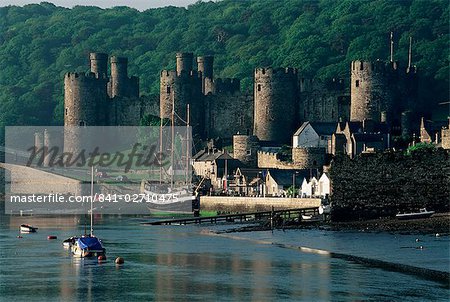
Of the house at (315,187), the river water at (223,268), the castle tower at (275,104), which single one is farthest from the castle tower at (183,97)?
the river water at (223,268)

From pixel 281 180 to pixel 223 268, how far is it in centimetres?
2264

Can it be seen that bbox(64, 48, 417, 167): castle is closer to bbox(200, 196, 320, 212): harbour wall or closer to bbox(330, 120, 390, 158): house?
bbox(330, 120, 390, 158): house

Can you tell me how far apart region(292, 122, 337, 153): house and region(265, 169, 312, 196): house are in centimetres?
458

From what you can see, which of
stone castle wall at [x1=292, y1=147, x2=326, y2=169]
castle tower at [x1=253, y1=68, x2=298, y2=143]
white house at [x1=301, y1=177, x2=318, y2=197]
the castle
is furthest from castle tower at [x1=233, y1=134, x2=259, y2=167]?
white house at [x1=301, y1=177, x2=318, y2=197]

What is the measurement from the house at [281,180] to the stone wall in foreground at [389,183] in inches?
422

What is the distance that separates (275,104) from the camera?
2808 inches

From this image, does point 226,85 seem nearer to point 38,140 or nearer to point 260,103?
point 260,103

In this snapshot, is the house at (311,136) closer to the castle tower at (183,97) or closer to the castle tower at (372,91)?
Result: the castle tower at (372,91)

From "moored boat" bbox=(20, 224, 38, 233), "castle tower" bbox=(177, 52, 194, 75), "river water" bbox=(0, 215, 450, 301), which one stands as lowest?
"river water" bbox=(0, 215, 450, 301)

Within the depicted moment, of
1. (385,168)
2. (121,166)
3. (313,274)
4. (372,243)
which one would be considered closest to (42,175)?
(121,166)

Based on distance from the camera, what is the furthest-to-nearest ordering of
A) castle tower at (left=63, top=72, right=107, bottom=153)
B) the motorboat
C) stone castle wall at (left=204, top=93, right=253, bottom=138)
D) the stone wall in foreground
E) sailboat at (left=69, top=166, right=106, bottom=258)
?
castle tower at (left=63, top=72, right=107, bottom=153) → stone castle wall at (left=204, top=93, right=253, bottom=138) → the stone wall in foreground → the motorboat → sailboat at (left=69, top=166, right=106, bottom=258)

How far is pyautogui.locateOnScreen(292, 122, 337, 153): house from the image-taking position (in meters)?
66.6
